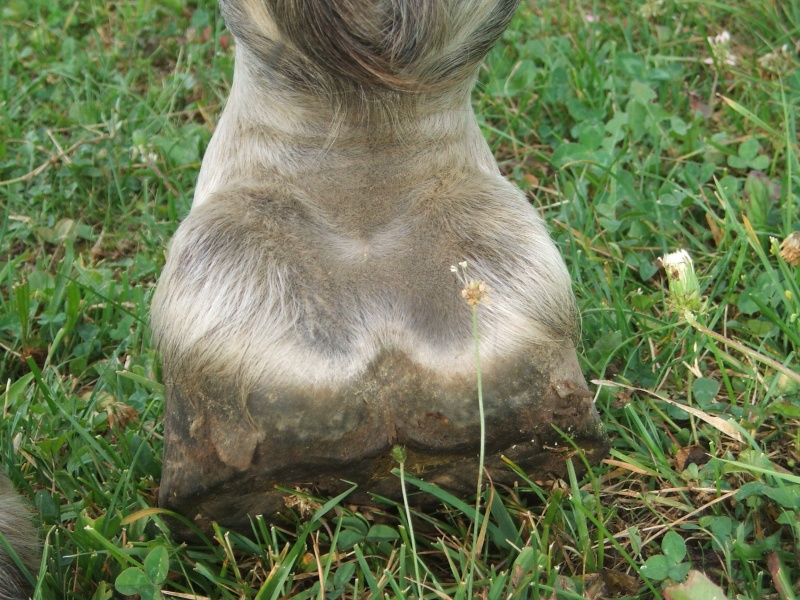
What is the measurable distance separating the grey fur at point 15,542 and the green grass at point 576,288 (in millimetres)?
42

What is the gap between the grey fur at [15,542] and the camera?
180cm

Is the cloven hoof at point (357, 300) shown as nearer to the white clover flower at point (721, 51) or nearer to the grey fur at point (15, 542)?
the grey fur at point (15, 542)

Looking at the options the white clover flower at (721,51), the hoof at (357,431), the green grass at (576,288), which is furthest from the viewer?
the white clover flower at (721,51)

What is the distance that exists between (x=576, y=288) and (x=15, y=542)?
1.53m

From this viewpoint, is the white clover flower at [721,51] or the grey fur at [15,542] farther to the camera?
the white clover flower at [721,51]

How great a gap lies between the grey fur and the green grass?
1.7 inches

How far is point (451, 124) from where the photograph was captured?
2.10 meters

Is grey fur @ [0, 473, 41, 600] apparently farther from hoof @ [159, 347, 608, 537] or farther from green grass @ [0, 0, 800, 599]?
hoof @ [159, 347, 608, 537]

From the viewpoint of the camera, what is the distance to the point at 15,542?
1.87 m

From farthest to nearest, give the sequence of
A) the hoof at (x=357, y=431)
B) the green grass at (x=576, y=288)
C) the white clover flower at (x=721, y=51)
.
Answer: the white clover flower at (x=721, y=51) < the green grass at (x=576, y=288) < the hoof at (x=357, y=431)

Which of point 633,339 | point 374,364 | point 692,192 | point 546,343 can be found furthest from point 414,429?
point 692,192

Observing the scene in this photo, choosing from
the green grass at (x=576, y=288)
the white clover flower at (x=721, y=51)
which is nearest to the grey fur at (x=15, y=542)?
the green grass at (x=576, y=288)

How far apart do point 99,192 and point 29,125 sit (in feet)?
1.74

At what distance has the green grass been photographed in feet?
6.30
